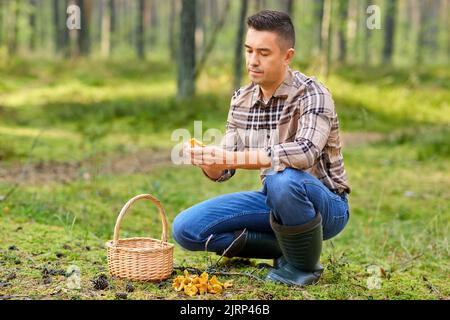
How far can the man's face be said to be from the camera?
132 inches

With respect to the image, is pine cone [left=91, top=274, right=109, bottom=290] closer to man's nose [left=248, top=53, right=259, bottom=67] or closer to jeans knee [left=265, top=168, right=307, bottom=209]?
jeans knee [left=265, top=168, right=307, bottom=209]

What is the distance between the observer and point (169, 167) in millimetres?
8469

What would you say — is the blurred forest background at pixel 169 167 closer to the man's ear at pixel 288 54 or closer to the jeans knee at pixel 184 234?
the jeans knee at pixel 184 234

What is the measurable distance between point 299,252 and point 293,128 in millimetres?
686

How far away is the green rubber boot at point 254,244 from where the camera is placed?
12.5 feet

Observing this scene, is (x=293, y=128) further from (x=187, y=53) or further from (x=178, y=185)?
(x=187, y=53)

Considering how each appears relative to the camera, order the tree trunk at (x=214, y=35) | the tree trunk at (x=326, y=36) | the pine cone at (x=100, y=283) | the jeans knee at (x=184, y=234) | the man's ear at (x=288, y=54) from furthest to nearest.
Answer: the tree trunk at (x=326, y=36) → the tree trunk at (x=214, y=35) → the jeans knee at (x=184, y=234) → the man's ear at (x=288, y=54) → the pine cone at (x=100, y=283)

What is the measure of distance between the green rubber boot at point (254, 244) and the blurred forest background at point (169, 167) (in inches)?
6.1

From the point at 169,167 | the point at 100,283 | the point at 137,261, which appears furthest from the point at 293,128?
the point at 169,167

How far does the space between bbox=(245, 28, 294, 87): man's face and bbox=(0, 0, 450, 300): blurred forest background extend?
1157mm

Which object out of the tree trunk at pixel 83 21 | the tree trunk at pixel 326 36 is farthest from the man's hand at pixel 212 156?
the tree trunk at pixel 83 21
